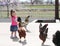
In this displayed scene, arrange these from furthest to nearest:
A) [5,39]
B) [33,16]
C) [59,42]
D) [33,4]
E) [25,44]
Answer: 1. [33,16]
2. [33,4]
3. [5,39]
4. [25,44]
5. [59,42]

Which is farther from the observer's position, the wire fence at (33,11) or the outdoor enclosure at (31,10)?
the wire fence at (33,11)

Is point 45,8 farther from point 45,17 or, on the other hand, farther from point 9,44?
point 9,44

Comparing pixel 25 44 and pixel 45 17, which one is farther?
pixel 45 17

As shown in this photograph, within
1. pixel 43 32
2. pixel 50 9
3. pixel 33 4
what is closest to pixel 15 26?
pixel 43 32

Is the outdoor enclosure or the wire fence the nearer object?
the outdoor enclosure

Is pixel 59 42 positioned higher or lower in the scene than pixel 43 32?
higher

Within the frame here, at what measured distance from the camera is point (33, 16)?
16.9 metres

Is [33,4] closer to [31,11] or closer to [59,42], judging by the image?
[31,11]

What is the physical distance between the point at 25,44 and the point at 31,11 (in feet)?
33.1

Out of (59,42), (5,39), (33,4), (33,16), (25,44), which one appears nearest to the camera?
(59,42)

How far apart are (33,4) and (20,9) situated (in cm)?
142

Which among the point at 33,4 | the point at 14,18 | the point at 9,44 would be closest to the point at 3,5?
the point at 33,4

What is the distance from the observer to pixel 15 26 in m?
8.01

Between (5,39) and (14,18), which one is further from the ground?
(14,18)
